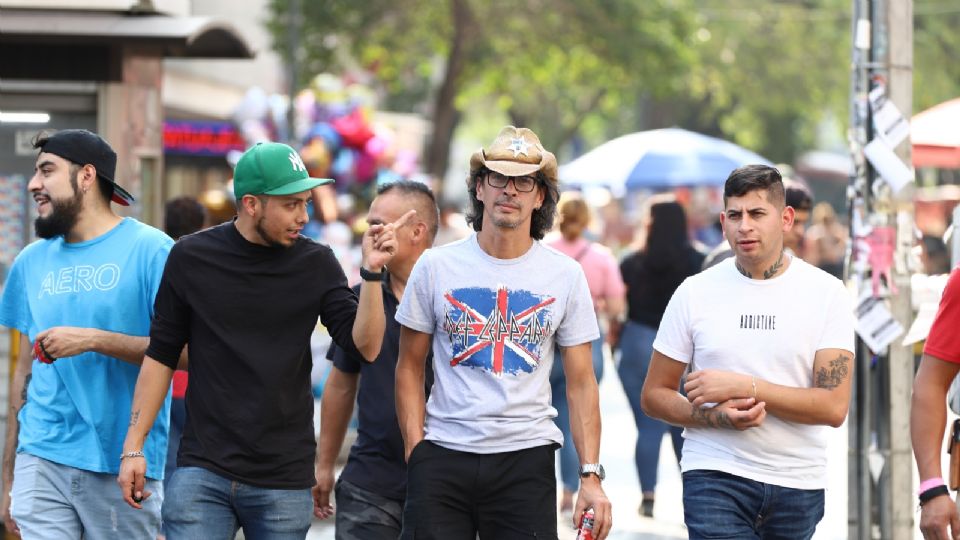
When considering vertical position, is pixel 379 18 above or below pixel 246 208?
above

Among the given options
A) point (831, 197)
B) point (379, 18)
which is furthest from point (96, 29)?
point (831, 197)

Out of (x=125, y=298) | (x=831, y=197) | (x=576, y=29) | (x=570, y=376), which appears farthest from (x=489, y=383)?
(x=831, y=197)

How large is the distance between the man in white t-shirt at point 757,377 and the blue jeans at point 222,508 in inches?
52.1

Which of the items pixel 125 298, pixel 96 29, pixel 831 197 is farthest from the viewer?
pixel 831 197

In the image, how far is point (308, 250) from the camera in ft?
18.7

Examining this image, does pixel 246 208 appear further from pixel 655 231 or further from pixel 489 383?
pixel 655 231

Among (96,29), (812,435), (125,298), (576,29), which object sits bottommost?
(812,435)

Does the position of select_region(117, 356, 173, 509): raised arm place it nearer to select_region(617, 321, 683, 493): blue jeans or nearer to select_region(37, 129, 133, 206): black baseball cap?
select_region(37, 129, 133, 206): black baseball cap

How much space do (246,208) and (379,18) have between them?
23.5 metres

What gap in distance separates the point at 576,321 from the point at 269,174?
1107 mm

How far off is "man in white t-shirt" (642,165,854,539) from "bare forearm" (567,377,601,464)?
31 centimetres

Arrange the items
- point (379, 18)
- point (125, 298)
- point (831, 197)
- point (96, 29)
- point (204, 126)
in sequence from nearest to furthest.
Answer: point (125, 298) → point (96, 29) → point (204, 126) → point (379, 18) → point (831, 197)

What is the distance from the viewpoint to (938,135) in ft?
43.7

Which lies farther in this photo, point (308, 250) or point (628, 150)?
point (628, 150)
